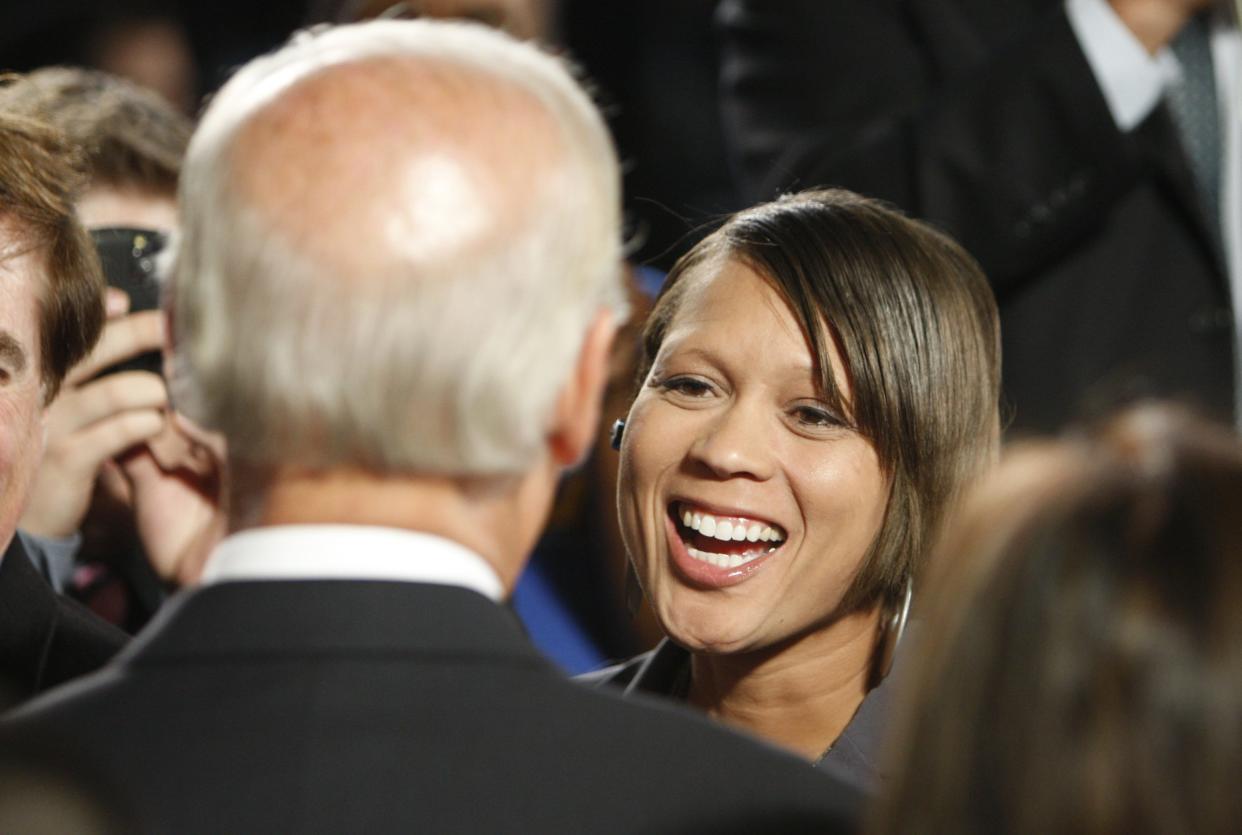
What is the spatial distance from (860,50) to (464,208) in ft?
7.08

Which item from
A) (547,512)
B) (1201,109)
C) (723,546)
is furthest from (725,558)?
(1201,109)

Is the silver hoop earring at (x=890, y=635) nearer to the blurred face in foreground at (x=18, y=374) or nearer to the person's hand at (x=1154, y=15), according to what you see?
the blurred face in foreground at (x=18, y=374)

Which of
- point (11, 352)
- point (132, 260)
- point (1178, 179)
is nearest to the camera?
point (11, 352)

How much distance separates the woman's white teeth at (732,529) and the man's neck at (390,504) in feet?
3.04

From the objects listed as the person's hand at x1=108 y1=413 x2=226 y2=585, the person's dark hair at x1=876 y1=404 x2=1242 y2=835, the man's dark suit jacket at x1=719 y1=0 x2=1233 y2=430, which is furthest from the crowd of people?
the man's dark suit jacket at x1=719 y1=0 x2=1233 y2=430

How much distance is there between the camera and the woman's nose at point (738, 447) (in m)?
2.08

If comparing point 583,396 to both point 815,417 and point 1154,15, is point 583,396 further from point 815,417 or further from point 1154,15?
point 1154,15

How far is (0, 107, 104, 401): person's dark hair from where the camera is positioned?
1996mm

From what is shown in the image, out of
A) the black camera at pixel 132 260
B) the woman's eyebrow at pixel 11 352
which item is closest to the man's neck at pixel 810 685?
the woman's eyebrow at pixel 11 352

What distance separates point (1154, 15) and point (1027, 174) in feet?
1.15

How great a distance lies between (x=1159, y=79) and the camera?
2918 millimetres

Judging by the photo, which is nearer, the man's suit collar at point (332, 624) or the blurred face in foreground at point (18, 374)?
the man's suit collar at point (332, 624)

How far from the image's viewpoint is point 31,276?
2016 millimetres

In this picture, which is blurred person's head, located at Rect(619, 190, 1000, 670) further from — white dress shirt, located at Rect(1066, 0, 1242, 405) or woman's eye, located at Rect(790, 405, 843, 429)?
white dress shirt, located at Rect(1066, 0, 1242, 405)
